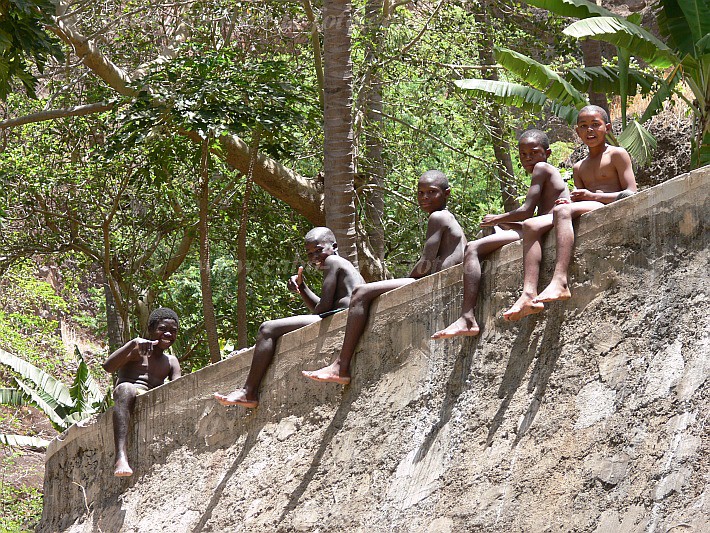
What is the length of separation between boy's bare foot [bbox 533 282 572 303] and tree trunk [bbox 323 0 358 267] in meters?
5.32

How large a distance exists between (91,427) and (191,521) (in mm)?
1710

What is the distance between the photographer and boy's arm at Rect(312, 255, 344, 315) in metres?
7.06

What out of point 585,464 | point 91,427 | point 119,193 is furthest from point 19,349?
point 585,464

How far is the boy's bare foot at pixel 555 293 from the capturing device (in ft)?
17.2

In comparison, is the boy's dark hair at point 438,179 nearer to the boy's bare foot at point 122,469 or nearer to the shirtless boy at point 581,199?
the shirtless boy at point 581,199

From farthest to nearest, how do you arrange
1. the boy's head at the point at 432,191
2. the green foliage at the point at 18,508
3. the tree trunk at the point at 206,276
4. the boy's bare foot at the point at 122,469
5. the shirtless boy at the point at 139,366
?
the green foliage at the point at 18,508 < the tree trunk at the point at 206,276 < the shirtless boy at the point at 139,366 < the boy's bare foot at the point at 122,469 < the boy's head at the point at 432,191

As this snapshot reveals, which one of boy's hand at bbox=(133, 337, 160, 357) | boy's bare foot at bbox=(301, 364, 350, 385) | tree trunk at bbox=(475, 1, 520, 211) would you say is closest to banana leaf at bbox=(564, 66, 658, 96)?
tree trunk at bbox=(475, 1, 520, 211)

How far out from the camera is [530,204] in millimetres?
6086

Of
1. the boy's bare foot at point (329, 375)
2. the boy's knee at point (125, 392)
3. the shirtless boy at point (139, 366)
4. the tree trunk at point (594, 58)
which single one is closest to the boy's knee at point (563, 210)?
the boy's bare foot at point (329, 375)

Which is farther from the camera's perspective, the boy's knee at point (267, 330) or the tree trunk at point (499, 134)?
the tree trunk at point (499, 134)

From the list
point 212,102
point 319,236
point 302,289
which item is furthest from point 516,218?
point 212,102

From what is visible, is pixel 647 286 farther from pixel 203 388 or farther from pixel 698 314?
pixel 203 388

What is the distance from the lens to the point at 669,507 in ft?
14.6

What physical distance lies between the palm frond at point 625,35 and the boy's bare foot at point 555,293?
5.02 m
